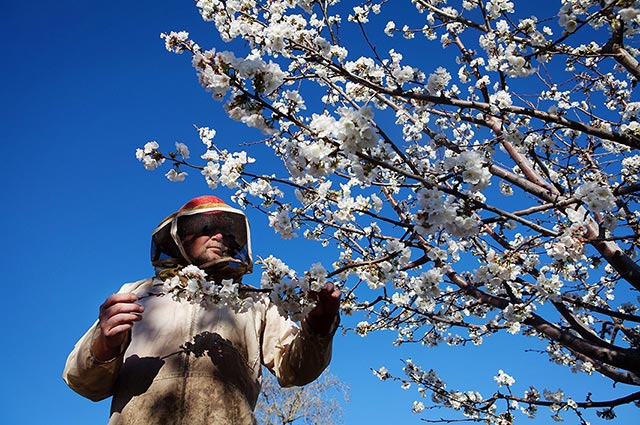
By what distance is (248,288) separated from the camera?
7.20 ft

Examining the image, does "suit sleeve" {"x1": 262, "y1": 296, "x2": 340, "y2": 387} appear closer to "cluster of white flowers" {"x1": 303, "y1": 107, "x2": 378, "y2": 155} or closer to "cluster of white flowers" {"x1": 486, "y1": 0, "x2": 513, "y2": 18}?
"cluster of white flowers" {"x1": 303, "y1": 107, "x2": 378, "y2": 155}

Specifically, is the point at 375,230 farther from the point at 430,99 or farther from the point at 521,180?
the point at 430,99

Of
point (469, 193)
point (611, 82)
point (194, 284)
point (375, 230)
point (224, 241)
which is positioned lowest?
point (194, 284)

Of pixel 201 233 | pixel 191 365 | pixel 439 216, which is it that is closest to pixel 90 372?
pixel 191 365

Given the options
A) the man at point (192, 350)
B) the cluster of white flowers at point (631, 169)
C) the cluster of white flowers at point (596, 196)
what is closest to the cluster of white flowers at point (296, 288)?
the man at point (192, 350)

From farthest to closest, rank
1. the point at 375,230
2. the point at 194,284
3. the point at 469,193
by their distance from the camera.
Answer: the point at 375,230, the point at 469,193, the point at 194,284

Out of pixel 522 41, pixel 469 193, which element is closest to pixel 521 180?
pixel 522 41

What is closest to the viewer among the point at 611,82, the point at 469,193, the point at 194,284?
the point at 194,284

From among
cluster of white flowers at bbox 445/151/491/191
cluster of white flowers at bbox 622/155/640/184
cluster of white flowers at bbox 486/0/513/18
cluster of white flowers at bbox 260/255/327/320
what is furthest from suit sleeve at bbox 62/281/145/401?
cluster of white flowers at bbox 622/155/640/184

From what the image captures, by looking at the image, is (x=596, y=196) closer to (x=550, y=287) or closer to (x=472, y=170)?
(x=472, y=170)

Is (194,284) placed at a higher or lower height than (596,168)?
lower

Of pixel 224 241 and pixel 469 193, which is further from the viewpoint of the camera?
pixel 224 241

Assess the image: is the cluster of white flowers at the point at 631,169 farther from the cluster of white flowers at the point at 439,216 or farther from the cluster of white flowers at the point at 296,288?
the cluster of white flowers at the point at 296,288

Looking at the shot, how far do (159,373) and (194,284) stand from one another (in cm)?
40
